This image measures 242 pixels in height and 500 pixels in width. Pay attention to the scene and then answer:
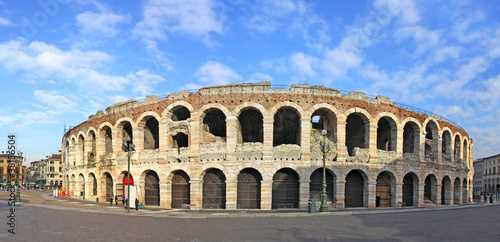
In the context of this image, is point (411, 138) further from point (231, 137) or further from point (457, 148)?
point (231, 137)

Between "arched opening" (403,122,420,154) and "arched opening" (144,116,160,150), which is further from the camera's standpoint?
"arched opening" (144,116,160,150)

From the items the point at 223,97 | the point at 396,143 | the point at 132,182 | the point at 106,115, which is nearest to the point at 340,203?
the point at 396,143

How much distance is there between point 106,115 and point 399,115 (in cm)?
3178

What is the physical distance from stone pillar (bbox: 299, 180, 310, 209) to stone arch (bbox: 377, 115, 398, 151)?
9942 millimetres

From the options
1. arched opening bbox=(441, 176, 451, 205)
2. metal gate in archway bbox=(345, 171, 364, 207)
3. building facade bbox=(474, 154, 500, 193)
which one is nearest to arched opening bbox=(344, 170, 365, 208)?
metal gate in archway bbox=(345, 171, 364, 207)

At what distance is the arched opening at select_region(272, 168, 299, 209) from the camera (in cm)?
→ 2980

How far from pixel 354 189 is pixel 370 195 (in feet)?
4.87

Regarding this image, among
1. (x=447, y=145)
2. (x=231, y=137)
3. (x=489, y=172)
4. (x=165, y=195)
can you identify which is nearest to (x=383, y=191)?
(x=447, y=145)

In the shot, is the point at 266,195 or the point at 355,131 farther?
the point at 355,131

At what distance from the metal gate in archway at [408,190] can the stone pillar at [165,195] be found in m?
23.5

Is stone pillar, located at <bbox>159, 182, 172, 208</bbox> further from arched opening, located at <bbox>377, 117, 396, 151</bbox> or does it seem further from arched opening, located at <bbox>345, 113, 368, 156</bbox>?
arched opening, located at <bbox>377, 117, 396, 151</bbox>

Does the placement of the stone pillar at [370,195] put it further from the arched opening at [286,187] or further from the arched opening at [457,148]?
the arched opening at [457,148]

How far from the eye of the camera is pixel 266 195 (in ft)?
94.7

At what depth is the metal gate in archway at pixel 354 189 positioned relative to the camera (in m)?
31.6
